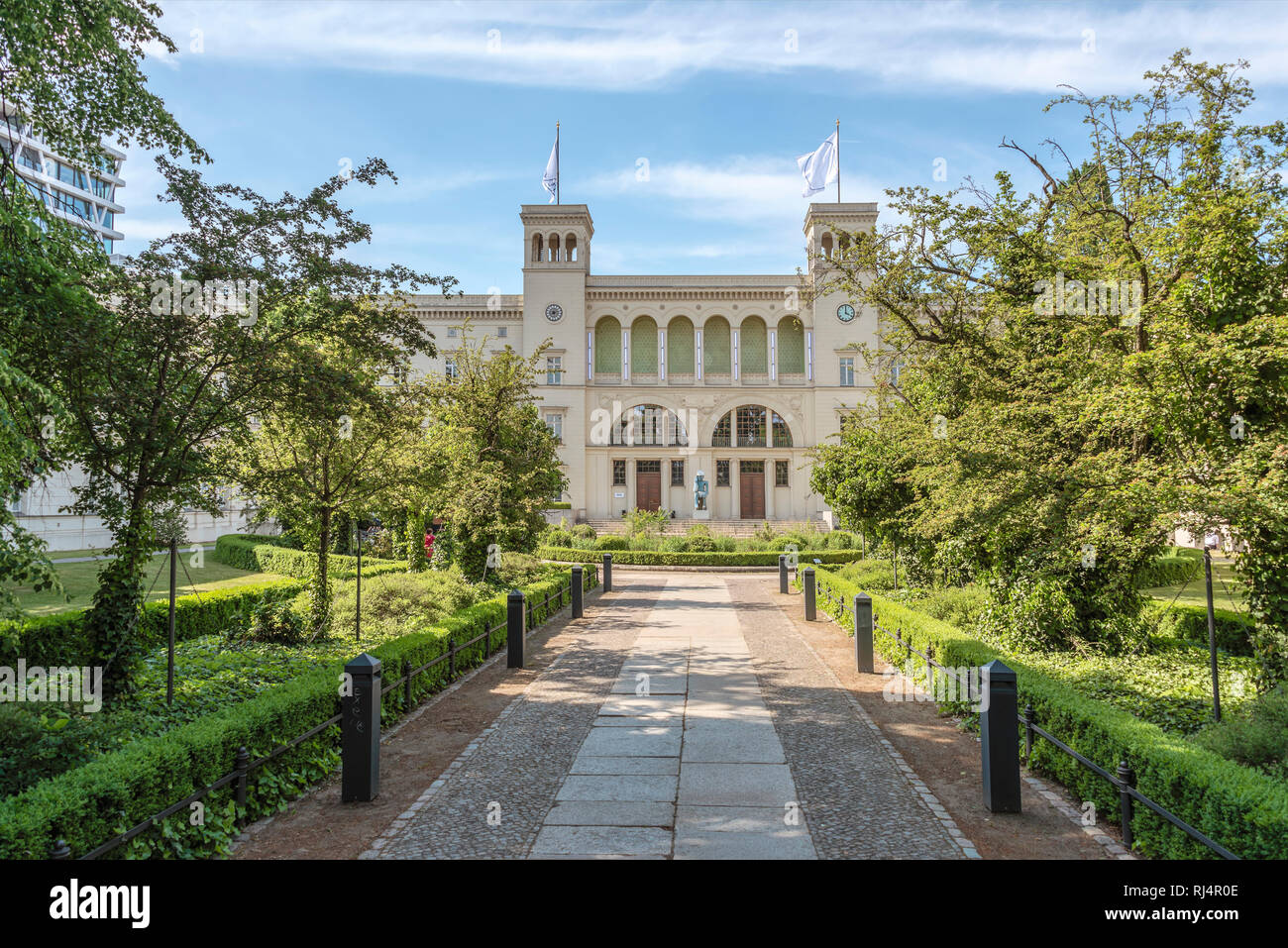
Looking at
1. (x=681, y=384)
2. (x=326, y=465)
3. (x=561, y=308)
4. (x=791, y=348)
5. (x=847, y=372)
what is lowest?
(x=326, y=465)

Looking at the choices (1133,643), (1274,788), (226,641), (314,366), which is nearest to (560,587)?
(226,641)

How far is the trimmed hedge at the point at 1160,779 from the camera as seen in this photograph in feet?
14.3

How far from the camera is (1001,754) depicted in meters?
6.07

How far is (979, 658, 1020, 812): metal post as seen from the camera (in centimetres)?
604

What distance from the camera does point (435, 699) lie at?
386 inches

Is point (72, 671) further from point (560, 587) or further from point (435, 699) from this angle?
point (560, 587)

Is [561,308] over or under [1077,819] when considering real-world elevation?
over

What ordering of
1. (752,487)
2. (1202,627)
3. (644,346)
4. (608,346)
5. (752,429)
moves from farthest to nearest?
(644,346) → (608,346) → (752,429) → (752,487) → (1202,627)

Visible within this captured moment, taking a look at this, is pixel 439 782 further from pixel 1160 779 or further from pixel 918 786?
pixel 1160 779

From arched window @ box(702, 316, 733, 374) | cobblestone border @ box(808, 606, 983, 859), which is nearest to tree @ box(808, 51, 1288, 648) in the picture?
cobblestone border @ box(808, 606, 983, 859)

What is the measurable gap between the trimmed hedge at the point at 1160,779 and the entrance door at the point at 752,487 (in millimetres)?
43359

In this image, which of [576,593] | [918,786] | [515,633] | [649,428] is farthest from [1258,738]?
[649,428]

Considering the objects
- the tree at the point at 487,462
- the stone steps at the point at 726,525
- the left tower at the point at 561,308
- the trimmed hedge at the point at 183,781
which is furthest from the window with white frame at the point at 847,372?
the trimmed hedge at the point at 183,781

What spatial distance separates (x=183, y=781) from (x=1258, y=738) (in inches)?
307
